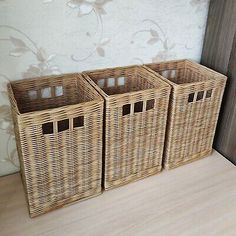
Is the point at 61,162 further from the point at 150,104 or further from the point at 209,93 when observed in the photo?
the point at 209,93

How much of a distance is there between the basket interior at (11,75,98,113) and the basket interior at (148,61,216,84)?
1.07 feet

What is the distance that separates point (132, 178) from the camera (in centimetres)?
103

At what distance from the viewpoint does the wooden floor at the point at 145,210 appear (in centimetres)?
85

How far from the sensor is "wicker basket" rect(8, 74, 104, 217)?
0.77 m

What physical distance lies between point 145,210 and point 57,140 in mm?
378

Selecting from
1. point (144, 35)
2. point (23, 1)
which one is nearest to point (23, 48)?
point (23, 1)

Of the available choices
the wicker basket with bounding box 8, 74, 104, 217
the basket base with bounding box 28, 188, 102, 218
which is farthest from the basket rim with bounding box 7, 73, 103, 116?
the basket base with bounding box 28, 188, 102, 218

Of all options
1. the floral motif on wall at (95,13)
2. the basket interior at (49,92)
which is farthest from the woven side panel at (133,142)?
the floral motif on wall at (95,13)

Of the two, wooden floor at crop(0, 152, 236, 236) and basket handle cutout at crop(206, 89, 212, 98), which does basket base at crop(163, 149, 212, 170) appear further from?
basket handle cutout at crop(206, 89, 212, 98)

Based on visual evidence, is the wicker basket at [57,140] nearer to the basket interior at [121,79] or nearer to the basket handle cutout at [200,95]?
the basket interior at [121,79]

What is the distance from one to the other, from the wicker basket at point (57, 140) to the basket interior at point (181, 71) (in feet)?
1.25

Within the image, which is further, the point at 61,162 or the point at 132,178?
the point at 132,178

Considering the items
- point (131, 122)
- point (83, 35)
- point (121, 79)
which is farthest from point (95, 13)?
point (131, 122)

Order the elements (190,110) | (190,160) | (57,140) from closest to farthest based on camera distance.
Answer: (57,140) → (190,110) → (190,160)
